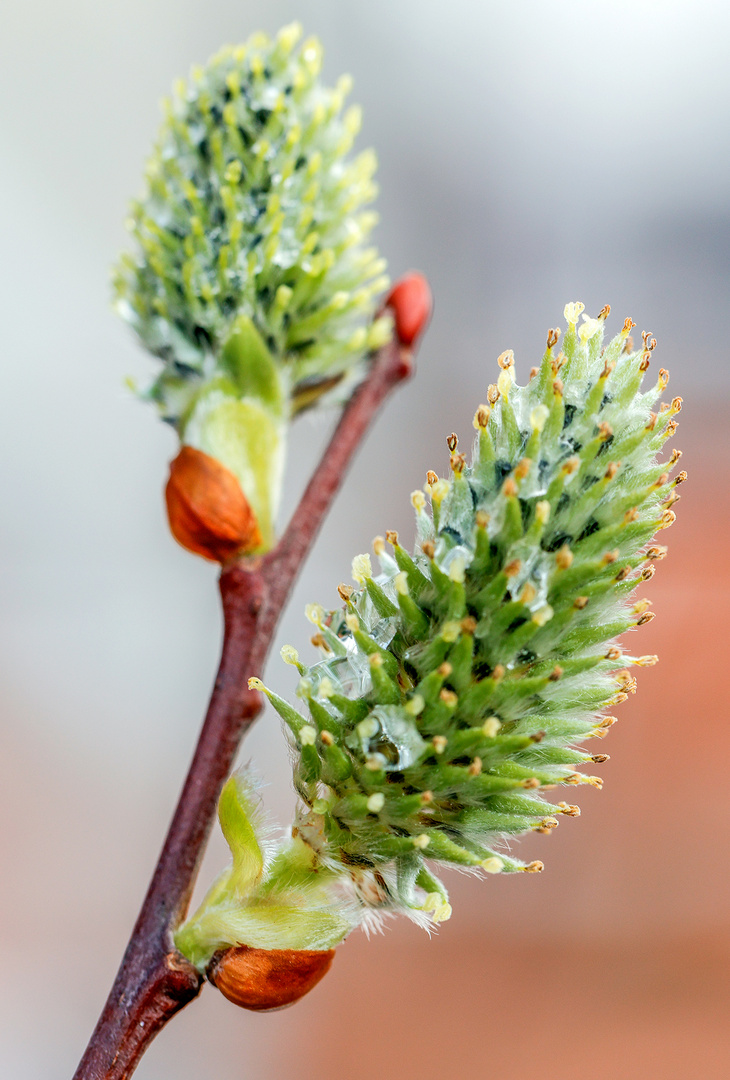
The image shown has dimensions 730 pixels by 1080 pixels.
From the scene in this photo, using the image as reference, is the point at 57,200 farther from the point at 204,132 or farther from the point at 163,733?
the point at 204,132

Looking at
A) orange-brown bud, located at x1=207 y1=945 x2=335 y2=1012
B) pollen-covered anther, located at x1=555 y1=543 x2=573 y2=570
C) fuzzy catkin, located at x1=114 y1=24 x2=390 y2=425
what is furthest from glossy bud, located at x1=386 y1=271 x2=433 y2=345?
orange-brown bud, located at x1=207 y1=945 x2=335 y2=1012

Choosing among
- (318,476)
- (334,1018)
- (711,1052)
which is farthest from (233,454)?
(711,1052)

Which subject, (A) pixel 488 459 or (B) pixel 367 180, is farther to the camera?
(B) pixel 367 180

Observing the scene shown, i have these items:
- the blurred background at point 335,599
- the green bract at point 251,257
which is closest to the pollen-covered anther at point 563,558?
the green bract at point 251,257

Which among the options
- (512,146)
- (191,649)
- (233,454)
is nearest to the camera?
(233,454)

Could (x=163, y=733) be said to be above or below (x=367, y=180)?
below

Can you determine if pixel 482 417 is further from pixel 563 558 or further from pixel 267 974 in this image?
pixel 267 974

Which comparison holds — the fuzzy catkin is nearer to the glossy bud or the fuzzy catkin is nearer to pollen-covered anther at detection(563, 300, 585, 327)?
the glossy bud

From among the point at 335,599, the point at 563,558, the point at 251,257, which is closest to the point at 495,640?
the point at 563,558
